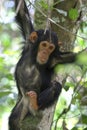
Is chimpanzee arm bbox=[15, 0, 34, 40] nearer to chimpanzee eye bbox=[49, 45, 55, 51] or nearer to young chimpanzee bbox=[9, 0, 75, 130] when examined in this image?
young chimpanzee bbox=[9, 0, 75, 130]

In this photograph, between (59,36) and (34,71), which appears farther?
(34,71)

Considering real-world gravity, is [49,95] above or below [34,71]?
below

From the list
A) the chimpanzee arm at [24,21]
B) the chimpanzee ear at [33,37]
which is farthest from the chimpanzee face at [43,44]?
the chimpanzee arm at [24,21]

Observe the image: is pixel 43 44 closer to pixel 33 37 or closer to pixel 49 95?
pixel 33 37

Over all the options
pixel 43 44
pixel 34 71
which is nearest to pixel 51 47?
pixel 43 44

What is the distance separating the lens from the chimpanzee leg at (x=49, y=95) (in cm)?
261

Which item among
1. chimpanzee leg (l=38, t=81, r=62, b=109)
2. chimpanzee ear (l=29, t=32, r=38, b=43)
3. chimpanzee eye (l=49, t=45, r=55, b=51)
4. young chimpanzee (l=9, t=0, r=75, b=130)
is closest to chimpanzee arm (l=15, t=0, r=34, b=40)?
young chimpanzee (l=9, t=0, r=75, b=130)

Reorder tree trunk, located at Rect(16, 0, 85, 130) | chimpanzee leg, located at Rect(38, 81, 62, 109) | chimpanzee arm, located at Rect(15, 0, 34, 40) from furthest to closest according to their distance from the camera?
chimpanzee arm, located at Rect(15, 0, 34, 40), chimpanzee leg, located at Rect(38, 81, 62, 109), tree trunk, located at Rect(16, 0, 85, 130)

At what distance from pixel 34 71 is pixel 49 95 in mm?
286

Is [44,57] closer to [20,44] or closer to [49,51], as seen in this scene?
[49,51]

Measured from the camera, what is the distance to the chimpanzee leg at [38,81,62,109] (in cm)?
261

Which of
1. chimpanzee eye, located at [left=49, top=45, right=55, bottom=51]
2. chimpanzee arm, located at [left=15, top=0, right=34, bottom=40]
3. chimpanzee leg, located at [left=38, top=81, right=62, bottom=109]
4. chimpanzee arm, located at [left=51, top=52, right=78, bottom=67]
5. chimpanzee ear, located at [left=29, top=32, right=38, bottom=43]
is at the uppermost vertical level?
chimpanzee arm, located at [left=15, top=0, right=34, bottom=40]

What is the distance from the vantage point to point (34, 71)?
9.41 ft

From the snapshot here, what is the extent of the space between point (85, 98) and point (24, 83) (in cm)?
54
